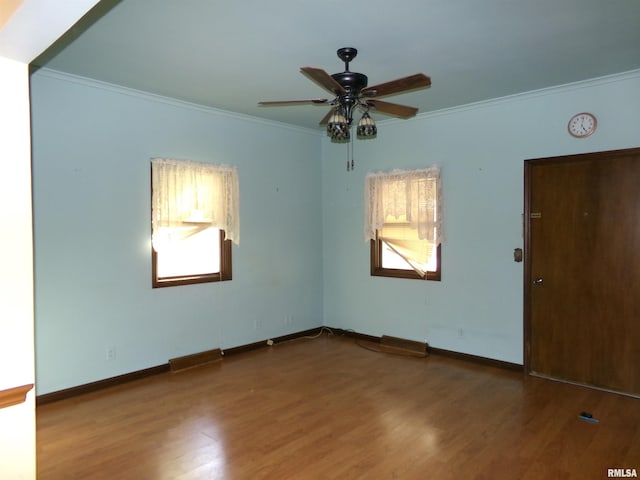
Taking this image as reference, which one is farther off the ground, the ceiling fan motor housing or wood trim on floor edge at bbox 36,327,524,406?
the ceiling fan motor housing

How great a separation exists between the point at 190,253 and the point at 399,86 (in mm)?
2945

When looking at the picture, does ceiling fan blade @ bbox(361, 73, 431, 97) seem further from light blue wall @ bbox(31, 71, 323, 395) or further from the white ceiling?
light blue wall @ bbox(31, 71, 323, 395)

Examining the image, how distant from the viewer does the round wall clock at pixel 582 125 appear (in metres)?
3.86

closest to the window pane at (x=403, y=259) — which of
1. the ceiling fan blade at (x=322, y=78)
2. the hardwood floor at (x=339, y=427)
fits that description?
the hardwood floor at (x=339, y=427)

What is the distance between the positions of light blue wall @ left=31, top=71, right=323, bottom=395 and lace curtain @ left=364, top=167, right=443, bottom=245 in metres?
1.11

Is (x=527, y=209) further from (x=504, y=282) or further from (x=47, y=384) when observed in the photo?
(x=47, y=384)

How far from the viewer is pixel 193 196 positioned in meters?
4.51

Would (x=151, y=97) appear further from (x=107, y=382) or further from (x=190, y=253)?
(x=107, y=382)

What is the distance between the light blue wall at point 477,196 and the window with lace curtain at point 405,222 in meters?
0.11

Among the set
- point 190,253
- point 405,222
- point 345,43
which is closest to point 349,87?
point 345,43

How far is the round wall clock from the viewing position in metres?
3.86

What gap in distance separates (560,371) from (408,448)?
213 cm

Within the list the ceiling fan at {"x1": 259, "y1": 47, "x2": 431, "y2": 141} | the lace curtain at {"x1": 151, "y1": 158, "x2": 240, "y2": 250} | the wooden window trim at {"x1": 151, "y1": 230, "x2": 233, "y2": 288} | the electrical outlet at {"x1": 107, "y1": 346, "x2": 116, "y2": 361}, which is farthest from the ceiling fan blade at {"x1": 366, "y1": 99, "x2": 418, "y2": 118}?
the electrical outlet at {"x1": 107, "y1": 346, "x2": 116, "y2": 361}

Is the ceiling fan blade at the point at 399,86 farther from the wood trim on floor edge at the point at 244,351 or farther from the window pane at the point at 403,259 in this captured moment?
the wood trim on floor edge at the point at 244,351
